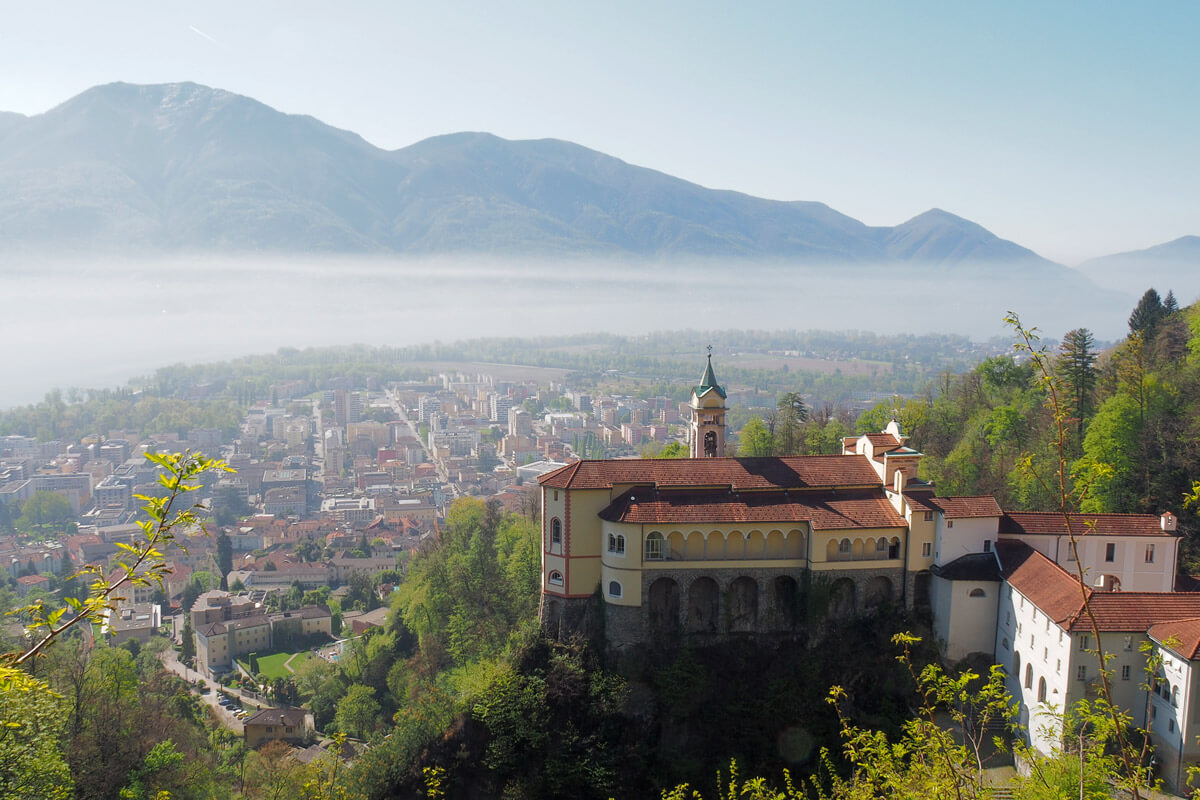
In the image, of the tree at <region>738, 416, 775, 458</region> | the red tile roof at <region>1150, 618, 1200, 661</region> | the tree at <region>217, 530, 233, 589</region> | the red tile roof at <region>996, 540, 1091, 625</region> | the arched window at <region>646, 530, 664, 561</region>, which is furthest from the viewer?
the tree at <region>217, 530, 233, 589</region>

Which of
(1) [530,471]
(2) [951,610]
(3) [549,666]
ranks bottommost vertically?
(1) [530,471]

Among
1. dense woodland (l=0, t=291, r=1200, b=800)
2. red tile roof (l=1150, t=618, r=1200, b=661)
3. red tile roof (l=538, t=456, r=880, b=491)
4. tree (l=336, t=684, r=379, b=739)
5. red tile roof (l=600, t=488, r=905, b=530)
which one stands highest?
Result: red tile roof (l=538, t=456, r=880, b=491)

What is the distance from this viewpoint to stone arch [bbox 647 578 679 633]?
3019 cm

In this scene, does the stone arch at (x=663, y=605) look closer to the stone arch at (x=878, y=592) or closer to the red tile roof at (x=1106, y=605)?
the stone arch at (x=878, y=592)

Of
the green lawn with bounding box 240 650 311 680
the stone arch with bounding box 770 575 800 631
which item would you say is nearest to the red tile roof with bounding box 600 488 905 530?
the stone arch with bounding box 770 575 800 631

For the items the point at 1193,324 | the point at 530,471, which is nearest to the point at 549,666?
the point at 1193,324

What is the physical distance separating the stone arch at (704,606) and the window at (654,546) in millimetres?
1591

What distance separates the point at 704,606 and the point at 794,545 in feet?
12.0

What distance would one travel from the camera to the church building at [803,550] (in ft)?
94.5

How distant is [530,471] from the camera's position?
13188 cm

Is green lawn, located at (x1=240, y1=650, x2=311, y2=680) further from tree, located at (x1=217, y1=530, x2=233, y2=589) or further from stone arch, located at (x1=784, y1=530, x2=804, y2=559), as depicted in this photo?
stone arch, located at (x1=784, y1=530, x2=804, y2=559)

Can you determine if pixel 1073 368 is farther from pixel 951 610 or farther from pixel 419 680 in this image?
pixel 419 680

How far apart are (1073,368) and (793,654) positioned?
2213 cm

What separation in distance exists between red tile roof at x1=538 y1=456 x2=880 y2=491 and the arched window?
180cm
